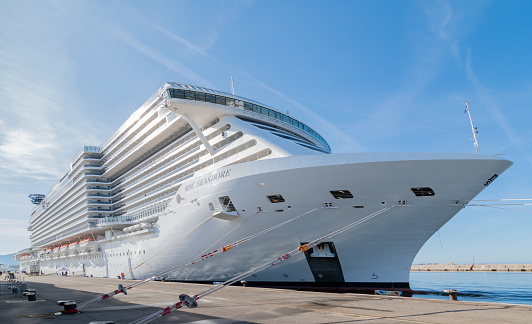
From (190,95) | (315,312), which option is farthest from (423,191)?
(190,95)

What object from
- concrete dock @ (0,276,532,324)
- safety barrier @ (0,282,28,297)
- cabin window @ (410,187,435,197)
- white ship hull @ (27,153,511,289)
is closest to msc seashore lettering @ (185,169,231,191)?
white ship hull @ (27,153,511,289)

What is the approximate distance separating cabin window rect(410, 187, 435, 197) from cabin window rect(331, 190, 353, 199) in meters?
2.30

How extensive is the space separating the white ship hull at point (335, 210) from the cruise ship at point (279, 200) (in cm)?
4

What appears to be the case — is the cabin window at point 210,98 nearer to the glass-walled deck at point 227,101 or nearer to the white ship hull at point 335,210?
the glass-walled deck at point 227,101

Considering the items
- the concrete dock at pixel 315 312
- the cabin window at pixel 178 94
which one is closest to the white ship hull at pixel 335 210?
the concrete dock at pixel 315 312

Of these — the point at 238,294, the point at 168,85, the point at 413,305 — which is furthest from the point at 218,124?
the point at 413,305

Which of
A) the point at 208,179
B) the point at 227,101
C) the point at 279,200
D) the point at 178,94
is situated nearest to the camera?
the point at 279,200

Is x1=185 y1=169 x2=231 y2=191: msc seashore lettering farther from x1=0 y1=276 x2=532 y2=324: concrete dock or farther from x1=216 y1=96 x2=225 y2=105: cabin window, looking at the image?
x1=0 y1=276 x2=532 y2=324: concrete dock

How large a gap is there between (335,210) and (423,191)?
3298 mm

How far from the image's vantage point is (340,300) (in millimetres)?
10102

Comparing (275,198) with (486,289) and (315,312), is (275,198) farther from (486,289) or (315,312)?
(486,289)

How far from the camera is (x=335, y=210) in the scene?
542 inches

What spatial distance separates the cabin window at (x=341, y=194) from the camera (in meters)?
13.4

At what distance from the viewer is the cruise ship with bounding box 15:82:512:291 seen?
12805mm
